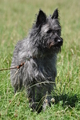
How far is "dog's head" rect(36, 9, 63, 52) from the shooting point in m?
4.46

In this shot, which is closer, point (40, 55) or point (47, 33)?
point (47, 33)

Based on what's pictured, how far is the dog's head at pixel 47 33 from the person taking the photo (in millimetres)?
4457

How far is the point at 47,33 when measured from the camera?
4543 millimetres

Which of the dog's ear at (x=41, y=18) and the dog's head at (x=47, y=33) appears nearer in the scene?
the dog's head at (x=47, y=33)

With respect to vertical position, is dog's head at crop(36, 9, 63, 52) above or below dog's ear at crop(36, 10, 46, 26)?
below

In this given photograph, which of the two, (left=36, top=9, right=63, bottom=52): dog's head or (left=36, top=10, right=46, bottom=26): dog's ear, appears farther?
(left=36, top=10, right=46, bottom=26): dog's ear

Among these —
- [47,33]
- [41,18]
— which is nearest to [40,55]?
[47,33]

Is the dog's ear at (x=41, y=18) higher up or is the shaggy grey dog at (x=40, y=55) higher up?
the dog's ear at (x=41, y=18)

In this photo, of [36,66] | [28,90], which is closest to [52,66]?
[36,66]

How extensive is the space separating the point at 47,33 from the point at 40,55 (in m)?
0.43

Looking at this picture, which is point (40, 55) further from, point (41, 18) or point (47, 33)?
point (41, 18)

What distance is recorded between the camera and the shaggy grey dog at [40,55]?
4.54 m

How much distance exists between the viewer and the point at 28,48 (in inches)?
185

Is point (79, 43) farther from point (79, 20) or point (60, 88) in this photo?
point (79, 20)
